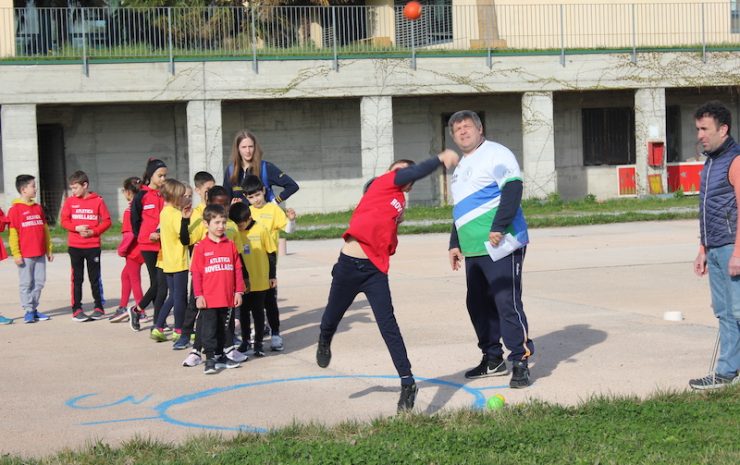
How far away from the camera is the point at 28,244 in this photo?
12.7 meters

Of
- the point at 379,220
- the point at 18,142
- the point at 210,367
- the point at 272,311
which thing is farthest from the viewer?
the point at 18,142

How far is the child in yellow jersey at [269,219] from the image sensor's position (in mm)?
10133

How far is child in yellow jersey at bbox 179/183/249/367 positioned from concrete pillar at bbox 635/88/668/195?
22556 mm

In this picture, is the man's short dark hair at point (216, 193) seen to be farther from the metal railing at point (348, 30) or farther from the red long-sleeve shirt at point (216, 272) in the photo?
the metal railing at point (348, 30)

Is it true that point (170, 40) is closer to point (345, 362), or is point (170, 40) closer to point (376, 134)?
point (376, 134)

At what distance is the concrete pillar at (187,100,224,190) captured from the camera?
2822 cm

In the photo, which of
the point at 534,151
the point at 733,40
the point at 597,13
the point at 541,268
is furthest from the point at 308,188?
the point at 541,268

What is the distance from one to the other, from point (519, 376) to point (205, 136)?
837 inches

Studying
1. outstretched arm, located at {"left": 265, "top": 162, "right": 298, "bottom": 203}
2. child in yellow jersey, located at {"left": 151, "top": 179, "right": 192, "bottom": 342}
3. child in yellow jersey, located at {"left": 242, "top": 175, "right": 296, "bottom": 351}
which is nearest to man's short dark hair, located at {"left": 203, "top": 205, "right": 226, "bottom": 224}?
child in yellow jersey, located at {"left": 242, "top": 175, "right": 296, "bottom": 351}

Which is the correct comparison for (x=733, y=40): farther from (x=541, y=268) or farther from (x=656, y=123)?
(x=541, y=268)

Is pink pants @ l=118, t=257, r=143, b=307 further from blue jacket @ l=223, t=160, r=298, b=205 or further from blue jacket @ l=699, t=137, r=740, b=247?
blue jacket @ l=699, t=137, r=740, b=247

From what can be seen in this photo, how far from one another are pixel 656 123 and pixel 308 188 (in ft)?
33.1

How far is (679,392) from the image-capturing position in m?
7.55

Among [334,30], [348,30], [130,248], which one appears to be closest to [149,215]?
[130,248]
